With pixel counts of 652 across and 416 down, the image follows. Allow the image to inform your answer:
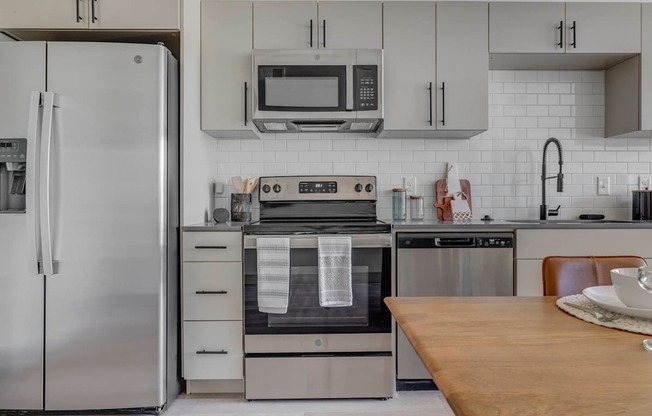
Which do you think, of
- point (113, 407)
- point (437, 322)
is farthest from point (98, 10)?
point (437, 322)

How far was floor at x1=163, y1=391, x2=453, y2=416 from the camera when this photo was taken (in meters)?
2.20

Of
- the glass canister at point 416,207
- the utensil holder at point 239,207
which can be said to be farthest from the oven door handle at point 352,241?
the glass canister at point 416,207

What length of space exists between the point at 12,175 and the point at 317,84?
1653 mm

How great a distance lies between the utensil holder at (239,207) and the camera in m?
2.79

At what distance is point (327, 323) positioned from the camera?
2318 millimetres

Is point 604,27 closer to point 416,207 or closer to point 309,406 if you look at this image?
point 416,207

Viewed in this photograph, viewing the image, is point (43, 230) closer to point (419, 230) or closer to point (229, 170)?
point (229, 170)

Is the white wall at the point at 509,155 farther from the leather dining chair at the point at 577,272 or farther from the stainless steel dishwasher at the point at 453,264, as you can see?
the leather dining chair at the point at 577,272

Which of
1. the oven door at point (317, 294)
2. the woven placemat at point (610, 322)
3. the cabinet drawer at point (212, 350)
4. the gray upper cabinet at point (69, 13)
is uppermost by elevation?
the gray upper cabinet at point (69, 13)

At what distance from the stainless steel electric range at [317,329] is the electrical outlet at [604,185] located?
1700mm

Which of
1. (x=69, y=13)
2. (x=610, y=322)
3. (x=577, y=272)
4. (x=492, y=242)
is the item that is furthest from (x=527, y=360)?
(x=69, y=13)

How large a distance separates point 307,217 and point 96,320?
4.13 feet

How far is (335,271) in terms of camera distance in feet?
7.48

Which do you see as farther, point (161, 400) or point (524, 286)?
point (524, 286)
